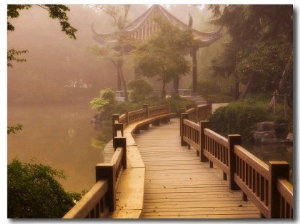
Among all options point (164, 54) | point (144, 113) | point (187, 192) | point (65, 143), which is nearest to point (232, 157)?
point (187, 192)

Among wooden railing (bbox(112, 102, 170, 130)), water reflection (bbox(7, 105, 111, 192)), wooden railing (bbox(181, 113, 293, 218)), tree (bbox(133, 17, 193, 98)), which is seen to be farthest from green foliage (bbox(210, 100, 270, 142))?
water reflection (bbox(7, 105, 111, 192))

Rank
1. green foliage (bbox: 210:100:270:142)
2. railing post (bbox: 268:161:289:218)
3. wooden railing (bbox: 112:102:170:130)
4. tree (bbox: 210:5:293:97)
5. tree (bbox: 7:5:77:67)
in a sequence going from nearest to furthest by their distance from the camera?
1. railing post (bbox: 268:161:289:218)
2. tree (bbox: 7:5:77:67)
3. tree (bbox: 210:5:293:97)
4. green foliage (bbox: 210:100:270:142)
5. wooden railing (bbox: 112:102:170:130)

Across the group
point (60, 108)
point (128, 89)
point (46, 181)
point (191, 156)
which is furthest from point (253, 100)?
point (46, 181)

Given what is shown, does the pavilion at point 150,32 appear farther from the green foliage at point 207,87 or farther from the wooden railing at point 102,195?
the wooden railing at point 102,195

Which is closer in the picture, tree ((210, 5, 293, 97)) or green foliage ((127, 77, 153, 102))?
tree ((210, 5, 293, 97))

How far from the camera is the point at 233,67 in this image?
5.85 meters

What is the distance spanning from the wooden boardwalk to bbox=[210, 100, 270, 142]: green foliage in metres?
0.76

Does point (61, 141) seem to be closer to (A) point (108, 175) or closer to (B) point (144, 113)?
(A) point (108, 175)

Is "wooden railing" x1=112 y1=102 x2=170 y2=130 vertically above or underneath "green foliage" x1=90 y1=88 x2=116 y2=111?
underneath

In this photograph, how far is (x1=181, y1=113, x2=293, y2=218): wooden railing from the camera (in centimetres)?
275

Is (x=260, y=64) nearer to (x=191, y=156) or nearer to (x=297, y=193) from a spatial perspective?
(x=191, y=156)

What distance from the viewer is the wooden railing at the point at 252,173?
275 cm

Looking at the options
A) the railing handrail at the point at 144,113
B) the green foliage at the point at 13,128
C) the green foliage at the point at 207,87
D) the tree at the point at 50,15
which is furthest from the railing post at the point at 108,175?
the railing handrail at the point at 144,113

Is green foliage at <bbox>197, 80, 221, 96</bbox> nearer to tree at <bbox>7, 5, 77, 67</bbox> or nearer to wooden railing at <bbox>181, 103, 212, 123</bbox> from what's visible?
wooden railing at <bbox>181, 103, 212, 123</bbox>
